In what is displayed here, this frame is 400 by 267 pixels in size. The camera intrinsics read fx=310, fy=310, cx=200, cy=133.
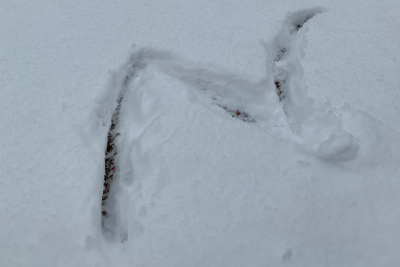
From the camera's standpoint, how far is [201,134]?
2363mm

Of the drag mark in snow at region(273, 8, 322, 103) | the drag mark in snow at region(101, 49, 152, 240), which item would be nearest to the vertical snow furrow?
the drag mark in snow at region(273, 8, 322, 103)

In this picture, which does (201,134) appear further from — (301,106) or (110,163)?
(301,106)

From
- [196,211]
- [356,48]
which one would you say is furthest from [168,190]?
[356,48]

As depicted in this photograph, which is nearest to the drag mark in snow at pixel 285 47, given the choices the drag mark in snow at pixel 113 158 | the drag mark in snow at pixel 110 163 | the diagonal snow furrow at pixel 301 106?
the diagonal snow furrow at pixel 301 106

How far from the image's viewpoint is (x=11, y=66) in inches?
111

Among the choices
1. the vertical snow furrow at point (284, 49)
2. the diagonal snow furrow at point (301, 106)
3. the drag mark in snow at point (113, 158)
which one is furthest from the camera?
the vertical snow furrow at point (284, 49)

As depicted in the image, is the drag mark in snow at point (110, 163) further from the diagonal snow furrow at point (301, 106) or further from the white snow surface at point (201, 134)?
the diagonal snow furrow at point (301, 106)

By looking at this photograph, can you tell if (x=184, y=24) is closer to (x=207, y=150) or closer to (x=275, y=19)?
(x=275, y=19)

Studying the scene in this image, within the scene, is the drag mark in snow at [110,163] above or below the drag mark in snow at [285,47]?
below

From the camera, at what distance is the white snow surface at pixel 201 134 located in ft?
6.71

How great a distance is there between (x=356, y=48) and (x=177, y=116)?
1.85 meters

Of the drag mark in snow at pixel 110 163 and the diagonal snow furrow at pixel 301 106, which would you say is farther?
the diagonal snow furrow at pixel 301 106

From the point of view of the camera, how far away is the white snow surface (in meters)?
2.04

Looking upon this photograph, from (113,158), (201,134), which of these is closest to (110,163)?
(113,158)
